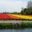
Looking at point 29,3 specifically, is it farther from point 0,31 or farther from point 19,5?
point 0,31

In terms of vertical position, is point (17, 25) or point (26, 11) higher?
point (26, 11)

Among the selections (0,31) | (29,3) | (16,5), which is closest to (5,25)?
(0,31)

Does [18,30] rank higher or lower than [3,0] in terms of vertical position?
lower

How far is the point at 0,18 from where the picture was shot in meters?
1.99

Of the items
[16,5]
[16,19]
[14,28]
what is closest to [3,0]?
[16,5]

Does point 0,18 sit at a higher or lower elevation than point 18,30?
higher

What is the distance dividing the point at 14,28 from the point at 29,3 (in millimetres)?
539

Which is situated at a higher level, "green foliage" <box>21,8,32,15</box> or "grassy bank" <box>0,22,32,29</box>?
"green foliage" <box>21,8,32,15</box>

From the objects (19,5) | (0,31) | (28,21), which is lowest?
(0,31)

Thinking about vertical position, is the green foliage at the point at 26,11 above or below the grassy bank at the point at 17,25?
above

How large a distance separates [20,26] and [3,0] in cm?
57

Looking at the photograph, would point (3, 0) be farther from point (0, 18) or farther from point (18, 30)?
point (18, 30)

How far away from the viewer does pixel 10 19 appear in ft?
6.53

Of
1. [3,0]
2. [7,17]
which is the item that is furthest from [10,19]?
[3,0]
